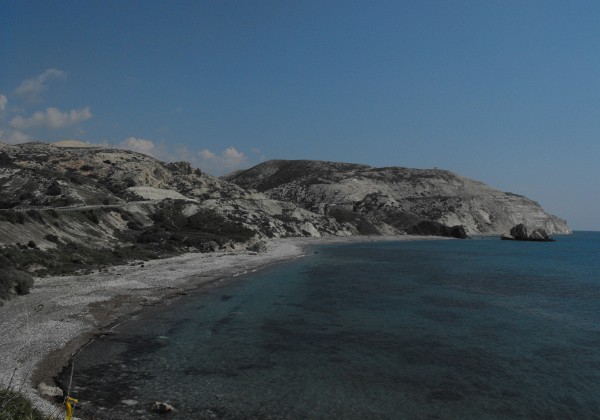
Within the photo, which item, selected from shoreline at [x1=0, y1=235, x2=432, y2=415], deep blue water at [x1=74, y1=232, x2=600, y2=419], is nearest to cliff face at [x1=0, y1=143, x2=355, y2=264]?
shoreline at [x1=0, y1=235, x2=432, y2=415]

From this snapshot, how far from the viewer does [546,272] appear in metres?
60.1

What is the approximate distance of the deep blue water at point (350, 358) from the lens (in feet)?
50.7

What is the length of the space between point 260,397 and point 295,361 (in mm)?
4066

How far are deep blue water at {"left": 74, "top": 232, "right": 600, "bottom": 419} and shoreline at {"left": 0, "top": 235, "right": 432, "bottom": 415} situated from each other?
127 centimetres

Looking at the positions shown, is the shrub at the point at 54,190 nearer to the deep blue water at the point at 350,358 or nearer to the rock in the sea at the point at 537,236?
the deep blue water at the point at 350,358

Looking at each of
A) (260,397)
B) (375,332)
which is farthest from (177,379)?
(375,332)

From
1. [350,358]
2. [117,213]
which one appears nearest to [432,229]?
[117,213]

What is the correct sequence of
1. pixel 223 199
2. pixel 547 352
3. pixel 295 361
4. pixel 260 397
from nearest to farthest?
pixel 260 397, pixel 295 361, pixel 547 352, pixel 223 199

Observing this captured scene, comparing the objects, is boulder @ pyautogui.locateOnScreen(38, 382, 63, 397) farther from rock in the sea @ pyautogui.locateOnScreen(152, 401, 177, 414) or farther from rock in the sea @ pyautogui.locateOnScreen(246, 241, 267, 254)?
rock in the sea @ pyautogui.locateOnScreen(246, 241, 267, 254)

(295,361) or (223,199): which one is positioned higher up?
(223,199)

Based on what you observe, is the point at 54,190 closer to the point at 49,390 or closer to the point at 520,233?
the point at 49,390

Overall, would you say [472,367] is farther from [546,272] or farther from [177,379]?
[546,272]

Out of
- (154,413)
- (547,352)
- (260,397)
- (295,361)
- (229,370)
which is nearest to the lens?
(154,413)

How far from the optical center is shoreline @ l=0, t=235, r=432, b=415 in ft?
57.1
